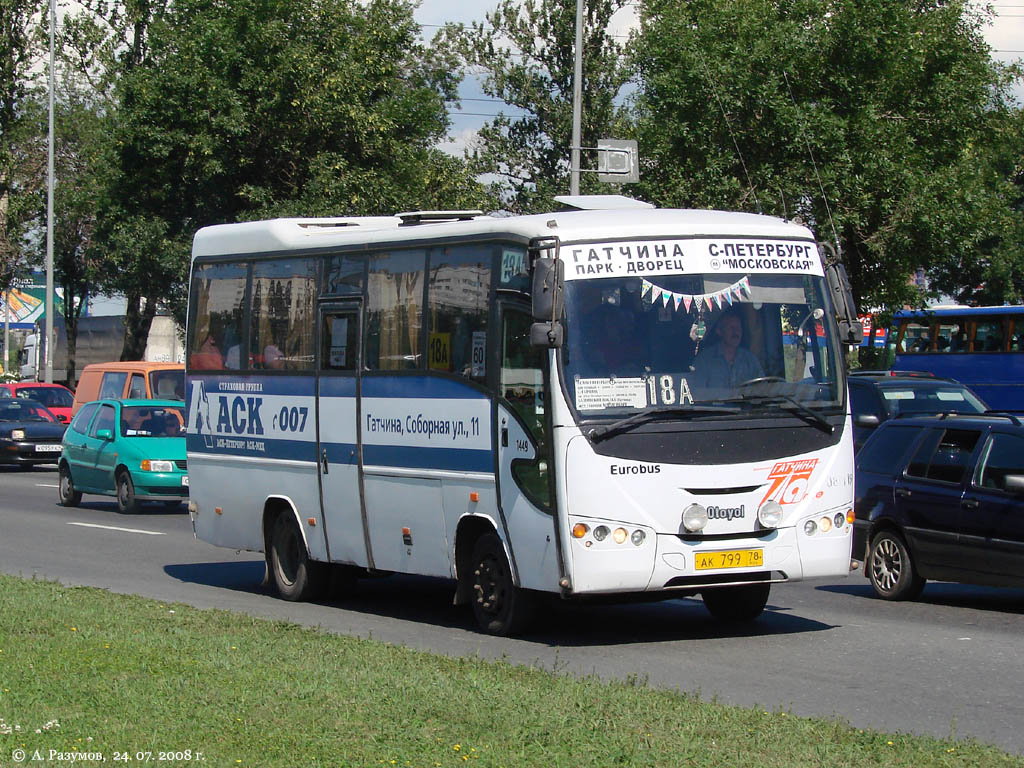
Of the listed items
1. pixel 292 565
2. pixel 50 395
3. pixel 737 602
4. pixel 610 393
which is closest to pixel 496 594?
pixel 610 393

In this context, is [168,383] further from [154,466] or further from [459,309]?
[459,309]

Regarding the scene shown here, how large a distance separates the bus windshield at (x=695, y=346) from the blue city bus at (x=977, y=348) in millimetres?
29958

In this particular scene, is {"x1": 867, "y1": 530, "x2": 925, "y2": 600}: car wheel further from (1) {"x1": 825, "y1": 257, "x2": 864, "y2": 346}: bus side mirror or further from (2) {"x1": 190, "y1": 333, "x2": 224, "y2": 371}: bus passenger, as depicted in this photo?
(2) {"x1": 190, "y1": 333, "x2": 224, "y2": 371}: bus passenger

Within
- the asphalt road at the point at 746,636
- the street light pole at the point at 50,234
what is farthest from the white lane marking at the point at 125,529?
the street light pole at the point at 50,234

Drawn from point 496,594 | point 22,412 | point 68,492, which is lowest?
point 68,492

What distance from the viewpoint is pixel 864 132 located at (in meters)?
28.2

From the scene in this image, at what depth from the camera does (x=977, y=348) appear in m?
41.3

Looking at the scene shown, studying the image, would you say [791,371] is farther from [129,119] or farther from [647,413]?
[129,119]

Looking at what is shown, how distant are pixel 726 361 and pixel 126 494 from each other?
1533cm

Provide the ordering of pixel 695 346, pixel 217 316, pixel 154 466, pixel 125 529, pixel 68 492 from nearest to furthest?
pixel 695 346 < pixel 217 316 < pixel 125 529 < pixel 154 466 < pixel 68 492

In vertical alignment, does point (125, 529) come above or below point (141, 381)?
below

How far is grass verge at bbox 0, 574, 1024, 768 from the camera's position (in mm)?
6602

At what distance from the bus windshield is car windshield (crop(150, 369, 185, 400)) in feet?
70.1

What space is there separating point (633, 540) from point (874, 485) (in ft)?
14.4
